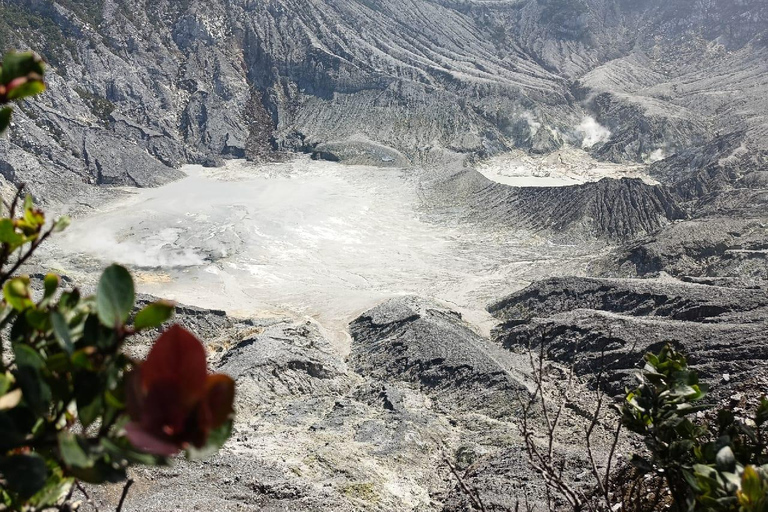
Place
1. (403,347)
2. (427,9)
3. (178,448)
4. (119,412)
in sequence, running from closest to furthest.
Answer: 1. (178,448)
2. (119,412)
3. (403,347)
4. (427,9)

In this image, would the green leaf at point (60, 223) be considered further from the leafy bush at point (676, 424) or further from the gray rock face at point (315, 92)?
the gray rock face at point (315, 92)

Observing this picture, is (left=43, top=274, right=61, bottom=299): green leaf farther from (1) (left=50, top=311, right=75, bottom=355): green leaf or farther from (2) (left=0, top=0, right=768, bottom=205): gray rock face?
(2) (left=0, top=0, right=768, bottom=205): gray rock face

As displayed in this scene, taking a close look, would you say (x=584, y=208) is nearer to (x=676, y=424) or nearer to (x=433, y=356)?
(x=433, y=356)

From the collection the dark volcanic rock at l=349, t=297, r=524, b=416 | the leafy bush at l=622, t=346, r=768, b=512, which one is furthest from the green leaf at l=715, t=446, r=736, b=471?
the dark volcanic rock at l=349, t=297, r=524, b=416

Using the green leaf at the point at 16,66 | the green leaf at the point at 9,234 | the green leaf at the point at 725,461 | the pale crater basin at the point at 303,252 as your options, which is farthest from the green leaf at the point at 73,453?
the pale crater basin at the point at 303,252

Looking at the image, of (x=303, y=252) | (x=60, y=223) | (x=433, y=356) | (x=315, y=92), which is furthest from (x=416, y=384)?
(x=315, y=92)

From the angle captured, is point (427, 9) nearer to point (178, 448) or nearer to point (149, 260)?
point (149, 260)

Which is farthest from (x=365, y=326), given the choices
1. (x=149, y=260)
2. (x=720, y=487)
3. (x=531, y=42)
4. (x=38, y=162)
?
(x=531, y=42)
